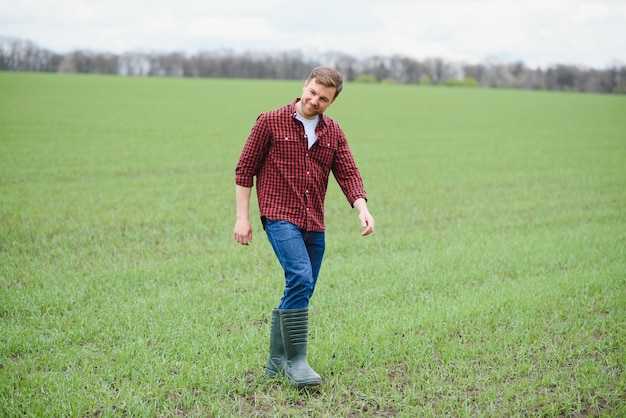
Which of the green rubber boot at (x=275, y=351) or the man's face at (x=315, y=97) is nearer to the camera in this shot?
the man's face at (x=315, y=97)

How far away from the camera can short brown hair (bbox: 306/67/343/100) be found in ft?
13.2

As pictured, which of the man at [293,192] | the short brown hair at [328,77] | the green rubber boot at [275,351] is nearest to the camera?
the short brown hair at [328,77]

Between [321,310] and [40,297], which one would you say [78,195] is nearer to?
[40,297]

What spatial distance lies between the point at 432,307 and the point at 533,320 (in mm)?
877

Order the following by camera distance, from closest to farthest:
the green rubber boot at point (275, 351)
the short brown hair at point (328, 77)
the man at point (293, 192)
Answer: the short brown hair at point (328, 77) → the man at point (293, 192) → the green rubber boot at point (275, 351)

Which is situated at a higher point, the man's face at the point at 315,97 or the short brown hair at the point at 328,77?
the short brown hair at the point at 328,77

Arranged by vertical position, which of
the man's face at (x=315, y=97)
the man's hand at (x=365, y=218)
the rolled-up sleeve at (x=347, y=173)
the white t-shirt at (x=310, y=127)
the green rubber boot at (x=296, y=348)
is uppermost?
the man's face at (x=315, y=97)

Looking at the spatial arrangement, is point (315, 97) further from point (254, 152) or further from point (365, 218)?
point (365, 218)

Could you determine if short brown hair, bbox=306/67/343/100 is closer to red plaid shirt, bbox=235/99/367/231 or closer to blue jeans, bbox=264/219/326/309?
red plaid shirt, bbox=235/99/367/231

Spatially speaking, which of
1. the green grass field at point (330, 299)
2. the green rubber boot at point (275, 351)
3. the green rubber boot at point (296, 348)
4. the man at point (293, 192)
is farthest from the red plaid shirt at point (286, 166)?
the green grass field at point (330, 299)

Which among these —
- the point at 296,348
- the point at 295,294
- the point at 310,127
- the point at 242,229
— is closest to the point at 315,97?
the point at 310,127

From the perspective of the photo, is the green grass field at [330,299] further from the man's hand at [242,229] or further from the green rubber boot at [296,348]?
the man's hand at [242,229]

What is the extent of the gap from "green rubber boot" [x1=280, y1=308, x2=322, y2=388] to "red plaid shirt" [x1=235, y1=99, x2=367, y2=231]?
1.91 ft

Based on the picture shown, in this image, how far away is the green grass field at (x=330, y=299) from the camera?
419cm
